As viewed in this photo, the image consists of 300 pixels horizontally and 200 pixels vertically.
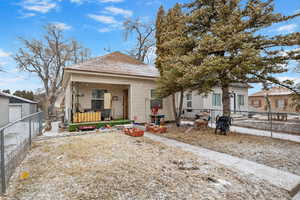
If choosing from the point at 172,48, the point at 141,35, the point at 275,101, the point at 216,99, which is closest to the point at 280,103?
the point at 275,101

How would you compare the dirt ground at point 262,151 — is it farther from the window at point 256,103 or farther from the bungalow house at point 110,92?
the window at point 256,103

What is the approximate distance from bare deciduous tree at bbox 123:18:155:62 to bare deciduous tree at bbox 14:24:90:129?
7764 mm

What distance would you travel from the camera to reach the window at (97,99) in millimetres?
9445

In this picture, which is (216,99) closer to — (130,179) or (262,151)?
(262,151)

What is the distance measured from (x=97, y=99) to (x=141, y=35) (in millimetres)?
14903

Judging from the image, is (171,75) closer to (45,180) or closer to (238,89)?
(45,180)

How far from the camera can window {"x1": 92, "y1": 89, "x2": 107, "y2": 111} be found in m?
9.45

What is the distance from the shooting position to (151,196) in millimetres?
2219

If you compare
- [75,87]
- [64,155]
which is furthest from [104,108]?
[64,155]

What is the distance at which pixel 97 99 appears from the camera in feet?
31.3

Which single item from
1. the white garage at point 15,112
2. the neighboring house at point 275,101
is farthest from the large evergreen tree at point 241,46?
the white garage at point 15,112

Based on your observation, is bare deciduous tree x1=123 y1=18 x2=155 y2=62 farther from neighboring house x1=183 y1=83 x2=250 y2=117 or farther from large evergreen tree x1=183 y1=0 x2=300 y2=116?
large evergreen tree x1=183 y1=0 x2=300 y2=116

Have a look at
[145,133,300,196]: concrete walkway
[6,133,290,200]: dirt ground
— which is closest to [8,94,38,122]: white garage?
[6,133,290,200]: dirt ground

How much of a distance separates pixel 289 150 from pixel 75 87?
9.86 metres
